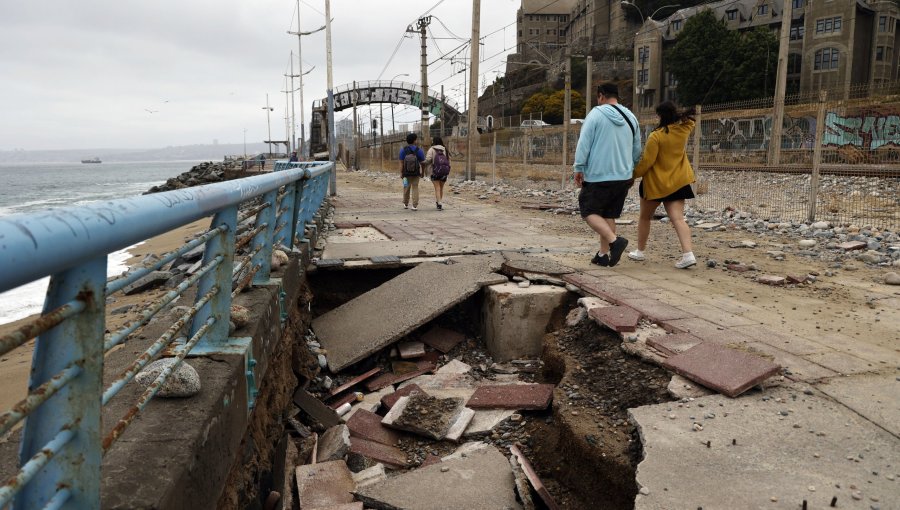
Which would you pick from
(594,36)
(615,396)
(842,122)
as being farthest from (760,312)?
(594,36)

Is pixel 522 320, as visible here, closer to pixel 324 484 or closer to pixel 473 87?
pixel 324 484

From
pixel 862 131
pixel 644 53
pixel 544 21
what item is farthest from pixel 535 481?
pixel 544 21

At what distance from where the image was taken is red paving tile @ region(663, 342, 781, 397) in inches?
115

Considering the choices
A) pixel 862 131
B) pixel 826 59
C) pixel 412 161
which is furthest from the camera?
pixel 826 59

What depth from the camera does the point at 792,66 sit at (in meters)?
50.4

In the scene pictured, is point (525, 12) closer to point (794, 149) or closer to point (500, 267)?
point (794, 149)

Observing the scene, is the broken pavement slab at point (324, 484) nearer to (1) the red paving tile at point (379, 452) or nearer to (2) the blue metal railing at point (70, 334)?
(1) the red paving tile at point (379, 452)

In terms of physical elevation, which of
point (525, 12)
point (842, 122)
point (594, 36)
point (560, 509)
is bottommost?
point (560, 509)

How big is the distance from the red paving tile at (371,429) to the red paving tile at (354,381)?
0.62m

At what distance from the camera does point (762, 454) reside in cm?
242

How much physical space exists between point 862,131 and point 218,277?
12882 mm

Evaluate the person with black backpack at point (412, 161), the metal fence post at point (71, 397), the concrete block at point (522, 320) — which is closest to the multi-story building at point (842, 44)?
the person with black backpack at point (412, 161)

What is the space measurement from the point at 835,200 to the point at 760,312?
7151 millimetres

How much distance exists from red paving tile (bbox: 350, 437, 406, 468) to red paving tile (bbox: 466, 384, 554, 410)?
0.56 metres
